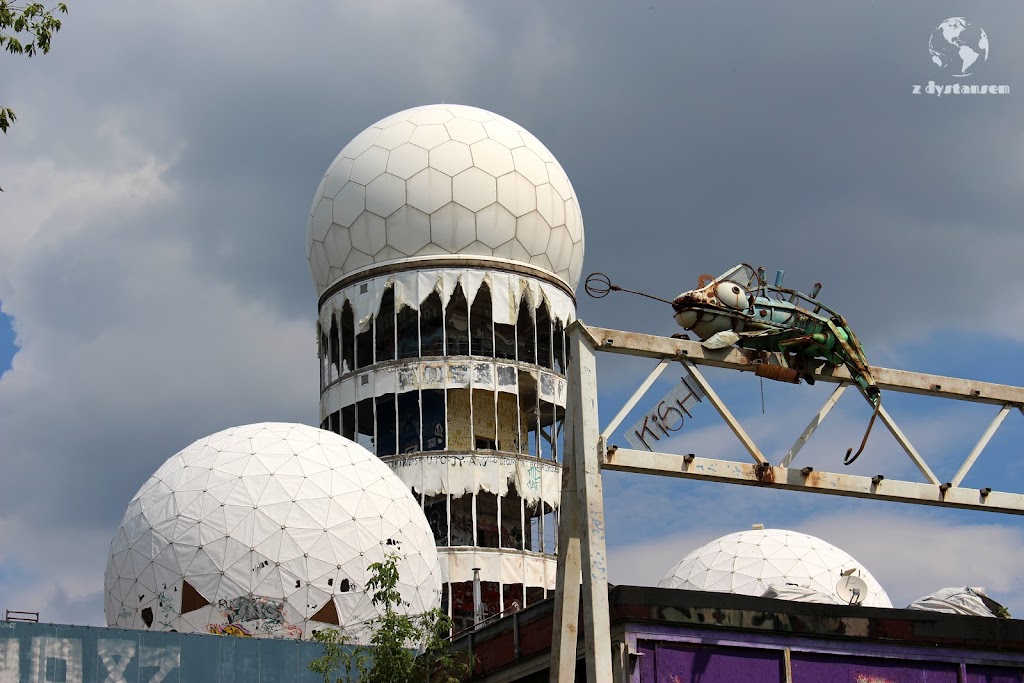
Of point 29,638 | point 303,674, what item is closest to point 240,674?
point 303,674

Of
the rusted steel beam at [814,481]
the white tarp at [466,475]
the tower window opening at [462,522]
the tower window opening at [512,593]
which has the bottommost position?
the rusted steel beam at [814,481]

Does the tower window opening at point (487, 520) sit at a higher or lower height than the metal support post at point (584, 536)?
higher

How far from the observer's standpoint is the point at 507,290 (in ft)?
169

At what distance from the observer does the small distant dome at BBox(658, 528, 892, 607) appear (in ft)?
181

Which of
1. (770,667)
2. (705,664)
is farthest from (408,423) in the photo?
(705,664)

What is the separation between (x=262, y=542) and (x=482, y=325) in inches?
648

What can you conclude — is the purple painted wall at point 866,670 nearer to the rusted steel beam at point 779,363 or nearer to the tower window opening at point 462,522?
the rusted steel beam at point 779,363

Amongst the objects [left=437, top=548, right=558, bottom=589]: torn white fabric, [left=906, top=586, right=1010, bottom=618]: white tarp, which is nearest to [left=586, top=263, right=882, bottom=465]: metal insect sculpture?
[left=906, top=586, right=1010, bottom=618]: white tarp

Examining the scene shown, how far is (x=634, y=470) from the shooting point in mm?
19234

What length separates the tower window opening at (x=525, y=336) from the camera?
5225 cm

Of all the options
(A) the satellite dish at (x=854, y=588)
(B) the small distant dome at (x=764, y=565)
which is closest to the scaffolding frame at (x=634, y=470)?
(A) the satellite dish at (x=854, y=588)

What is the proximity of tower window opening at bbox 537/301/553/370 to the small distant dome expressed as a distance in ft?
34.3

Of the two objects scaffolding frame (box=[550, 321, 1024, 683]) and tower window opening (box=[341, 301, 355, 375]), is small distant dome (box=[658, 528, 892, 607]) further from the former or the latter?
scaffolding frame (box=[550, 321, 1024, 683])

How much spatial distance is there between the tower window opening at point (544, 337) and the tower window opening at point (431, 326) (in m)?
3.53
